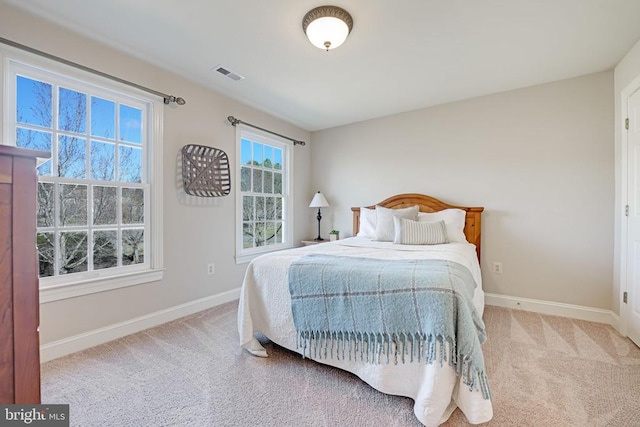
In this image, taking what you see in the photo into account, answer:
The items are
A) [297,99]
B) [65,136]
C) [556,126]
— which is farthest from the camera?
[297,99]

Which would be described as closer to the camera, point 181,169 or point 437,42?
point 437,42

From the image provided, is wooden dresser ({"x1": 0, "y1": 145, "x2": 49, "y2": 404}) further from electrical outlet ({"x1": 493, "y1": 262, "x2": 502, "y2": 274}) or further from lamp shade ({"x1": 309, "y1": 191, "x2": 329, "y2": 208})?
electrical outlet ({"x1": 493, "y1": 262, "x2": 502, "y2": 274})

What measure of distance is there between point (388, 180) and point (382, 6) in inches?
92.8

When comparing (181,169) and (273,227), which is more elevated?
(181,169)

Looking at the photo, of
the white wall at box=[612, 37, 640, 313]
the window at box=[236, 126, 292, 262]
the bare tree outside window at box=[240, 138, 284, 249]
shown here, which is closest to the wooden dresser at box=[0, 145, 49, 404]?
the window at box=[236, 126, 292, 262]

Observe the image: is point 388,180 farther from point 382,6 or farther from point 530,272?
point 382,6

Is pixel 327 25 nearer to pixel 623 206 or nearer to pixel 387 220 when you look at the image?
pixel 387 220

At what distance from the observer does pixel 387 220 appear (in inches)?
128

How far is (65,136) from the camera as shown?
2133 millimetres

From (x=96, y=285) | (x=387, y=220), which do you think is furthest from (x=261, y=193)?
(x=96, y=285)

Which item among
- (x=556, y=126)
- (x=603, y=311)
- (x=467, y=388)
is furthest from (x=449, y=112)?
(x=467, y=388)

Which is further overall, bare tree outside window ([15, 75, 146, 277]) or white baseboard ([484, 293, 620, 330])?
white baseboard ([484, 293, 620, 330])

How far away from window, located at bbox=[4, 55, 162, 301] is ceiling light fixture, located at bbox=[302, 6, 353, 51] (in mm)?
1605

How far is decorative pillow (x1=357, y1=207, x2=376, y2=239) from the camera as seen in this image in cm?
354
